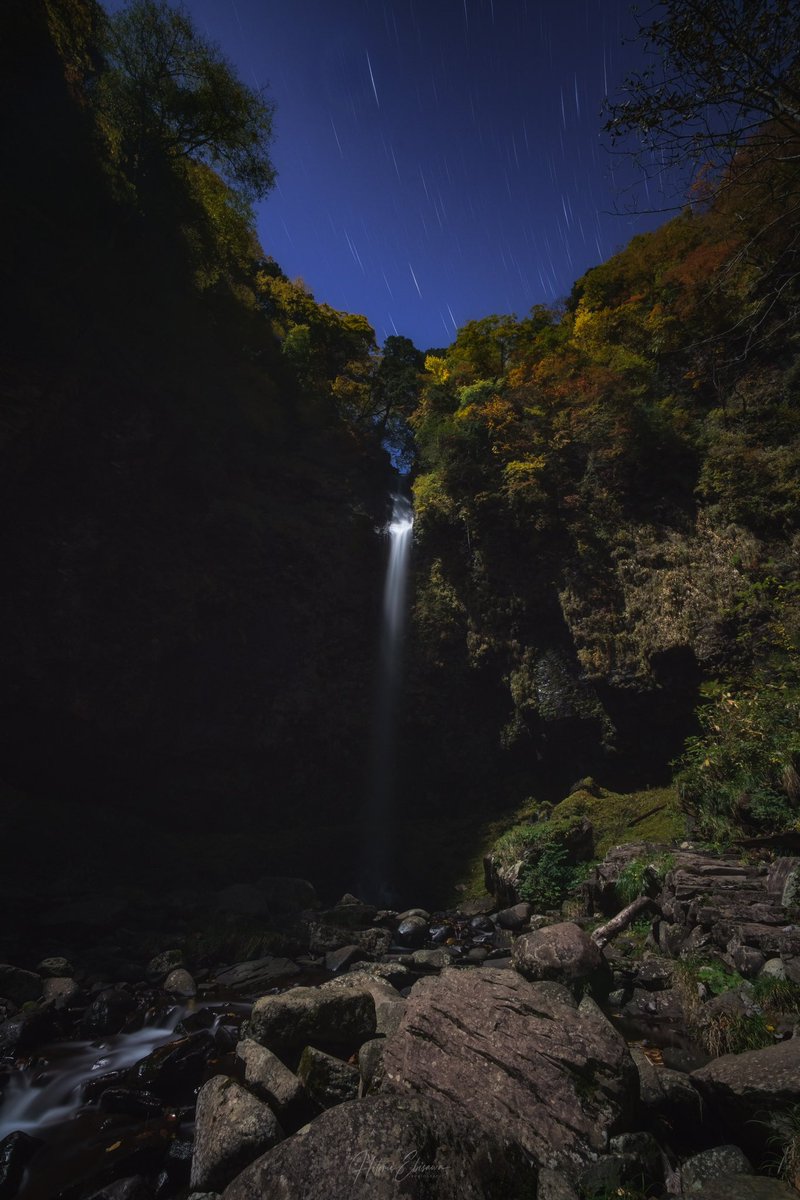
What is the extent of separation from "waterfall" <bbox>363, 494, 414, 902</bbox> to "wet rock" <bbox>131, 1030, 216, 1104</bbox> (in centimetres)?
1105

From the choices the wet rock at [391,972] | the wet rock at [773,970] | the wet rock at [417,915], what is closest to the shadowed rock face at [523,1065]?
the wet rock at [773,970]

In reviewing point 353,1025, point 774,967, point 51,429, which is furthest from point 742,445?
point 51,429

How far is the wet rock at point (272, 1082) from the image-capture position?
4547mm

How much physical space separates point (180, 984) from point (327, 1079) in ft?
15.9

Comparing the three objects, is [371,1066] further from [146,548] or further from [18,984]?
[146,548]

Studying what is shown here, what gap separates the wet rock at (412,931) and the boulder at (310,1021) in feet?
17.8

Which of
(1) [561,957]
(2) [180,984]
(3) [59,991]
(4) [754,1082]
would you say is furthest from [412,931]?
(4) [754,1082]

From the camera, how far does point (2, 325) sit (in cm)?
1364

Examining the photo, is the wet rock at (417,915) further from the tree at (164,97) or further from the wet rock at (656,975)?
the tree at (164,97)

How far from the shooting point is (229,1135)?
399cm

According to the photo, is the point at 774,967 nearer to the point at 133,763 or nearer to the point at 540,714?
the point at 540,714

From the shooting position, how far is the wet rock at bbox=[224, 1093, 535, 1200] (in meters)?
2.79

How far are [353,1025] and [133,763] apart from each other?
1413cm

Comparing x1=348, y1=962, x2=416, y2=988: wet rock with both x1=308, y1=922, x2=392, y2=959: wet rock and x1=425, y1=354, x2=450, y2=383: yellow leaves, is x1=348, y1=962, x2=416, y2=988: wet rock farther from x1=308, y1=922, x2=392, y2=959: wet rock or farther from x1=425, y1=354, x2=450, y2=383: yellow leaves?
x1=425, y1=354, x2=450, y2=383: yellow leaves
